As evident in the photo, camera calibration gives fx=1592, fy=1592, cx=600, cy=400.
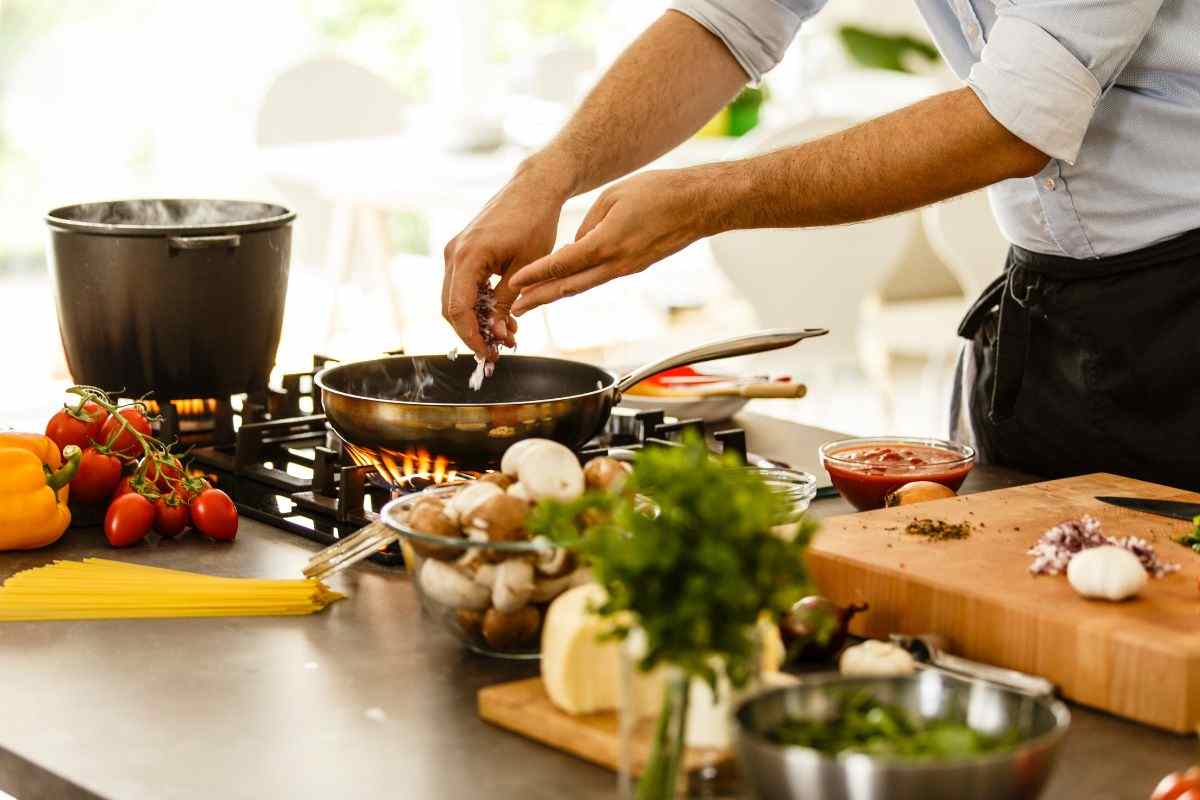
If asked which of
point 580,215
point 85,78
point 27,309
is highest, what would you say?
point 85,78

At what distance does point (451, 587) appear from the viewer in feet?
3.80

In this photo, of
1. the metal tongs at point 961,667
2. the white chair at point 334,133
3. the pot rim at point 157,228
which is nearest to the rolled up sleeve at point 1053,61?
the metal tongs at point 961,667

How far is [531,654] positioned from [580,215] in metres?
3.76

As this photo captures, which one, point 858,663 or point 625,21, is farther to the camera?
point 625,21

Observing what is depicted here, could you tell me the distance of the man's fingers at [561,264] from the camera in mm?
1650

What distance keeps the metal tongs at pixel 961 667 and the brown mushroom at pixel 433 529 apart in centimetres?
33

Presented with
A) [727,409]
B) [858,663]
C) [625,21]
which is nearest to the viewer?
[858,663]

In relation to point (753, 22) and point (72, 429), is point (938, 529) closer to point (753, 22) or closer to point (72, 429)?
point (72, 429)

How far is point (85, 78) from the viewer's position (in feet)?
21.2

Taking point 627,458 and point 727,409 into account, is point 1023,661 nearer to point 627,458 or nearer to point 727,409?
point 627,458

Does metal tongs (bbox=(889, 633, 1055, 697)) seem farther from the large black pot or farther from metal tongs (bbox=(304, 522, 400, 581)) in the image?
the large black pot

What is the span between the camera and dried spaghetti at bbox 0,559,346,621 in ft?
4.38

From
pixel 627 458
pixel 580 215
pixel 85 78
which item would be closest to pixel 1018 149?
pixel 627 458

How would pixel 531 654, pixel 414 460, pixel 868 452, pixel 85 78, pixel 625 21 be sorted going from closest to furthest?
1. pixel 531 654
2. pixel 414 460
3. pixel 868 452
4. pixel 85 78
5. pixel 625 21
